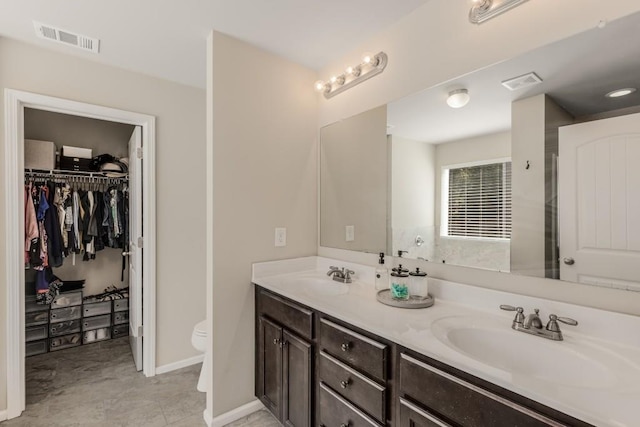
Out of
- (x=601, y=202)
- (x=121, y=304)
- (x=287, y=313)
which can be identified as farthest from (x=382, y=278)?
(x=121, y=304)

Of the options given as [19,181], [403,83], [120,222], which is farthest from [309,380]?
[120,222]

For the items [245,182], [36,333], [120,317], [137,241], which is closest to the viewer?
[245,182]

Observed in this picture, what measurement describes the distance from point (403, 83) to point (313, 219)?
113 cm

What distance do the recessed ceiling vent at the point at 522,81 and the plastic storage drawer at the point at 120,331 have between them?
3.95m

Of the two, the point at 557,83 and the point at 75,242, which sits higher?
the point at 557,83

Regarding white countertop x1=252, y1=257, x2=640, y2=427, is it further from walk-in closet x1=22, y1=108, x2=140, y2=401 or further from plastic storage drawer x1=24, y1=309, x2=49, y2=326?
plastic storage drawer x1=24, y1=309, x2=49, y2=326

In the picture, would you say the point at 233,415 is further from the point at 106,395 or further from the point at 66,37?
the point at 66,37

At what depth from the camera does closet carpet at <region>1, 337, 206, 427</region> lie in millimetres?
1966

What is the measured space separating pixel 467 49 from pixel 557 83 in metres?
0.43

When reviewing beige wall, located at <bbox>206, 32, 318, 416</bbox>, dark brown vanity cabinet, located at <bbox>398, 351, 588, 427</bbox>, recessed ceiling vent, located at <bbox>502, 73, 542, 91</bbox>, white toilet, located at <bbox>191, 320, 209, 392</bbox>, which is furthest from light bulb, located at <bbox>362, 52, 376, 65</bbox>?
white toilet, located at <bbox>191, 320, 209, 392</bbox>

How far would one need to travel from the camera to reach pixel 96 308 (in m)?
3.11

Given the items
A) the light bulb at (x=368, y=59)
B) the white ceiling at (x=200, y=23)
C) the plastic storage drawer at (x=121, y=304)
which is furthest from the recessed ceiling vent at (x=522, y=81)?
the plastic storage drawer at (x=121, y=304)

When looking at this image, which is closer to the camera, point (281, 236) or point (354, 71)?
point (354, 71)

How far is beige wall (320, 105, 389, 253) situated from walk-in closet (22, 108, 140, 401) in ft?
5.70
